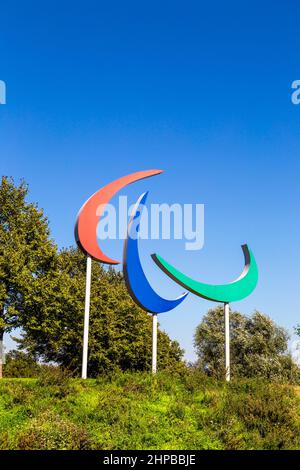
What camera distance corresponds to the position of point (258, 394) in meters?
18.2

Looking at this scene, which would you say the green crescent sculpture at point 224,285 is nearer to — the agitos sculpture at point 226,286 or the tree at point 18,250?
the agitos sculpture at point 226,286

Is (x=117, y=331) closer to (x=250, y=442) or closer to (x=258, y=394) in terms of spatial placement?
(x=258, y=394)

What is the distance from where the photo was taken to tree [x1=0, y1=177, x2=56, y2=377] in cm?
2731

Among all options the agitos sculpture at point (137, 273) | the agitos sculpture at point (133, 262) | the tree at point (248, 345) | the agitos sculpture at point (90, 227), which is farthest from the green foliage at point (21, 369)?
the tree at point (248, 345)

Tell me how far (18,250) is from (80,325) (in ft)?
20.9

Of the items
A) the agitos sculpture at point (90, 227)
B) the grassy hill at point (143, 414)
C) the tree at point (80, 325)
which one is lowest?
the grassy hill at point (143, 414)

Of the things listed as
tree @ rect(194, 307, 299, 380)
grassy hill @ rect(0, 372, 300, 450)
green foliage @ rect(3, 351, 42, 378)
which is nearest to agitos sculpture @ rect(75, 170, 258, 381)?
grassy hill @ rect(0, 372, 300, 450)

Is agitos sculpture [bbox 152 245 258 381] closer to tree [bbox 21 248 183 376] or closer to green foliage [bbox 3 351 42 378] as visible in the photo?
green foliage [bbox 3 351 42 378]

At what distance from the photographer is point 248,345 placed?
45.7m

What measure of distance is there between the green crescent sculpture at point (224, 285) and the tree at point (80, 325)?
8.46 metres

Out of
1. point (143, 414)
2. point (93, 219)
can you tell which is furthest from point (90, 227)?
point (143, 414)

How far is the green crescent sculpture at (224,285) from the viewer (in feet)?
73.4

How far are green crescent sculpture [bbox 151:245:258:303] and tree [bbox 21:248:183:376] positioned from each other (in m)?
8.46
